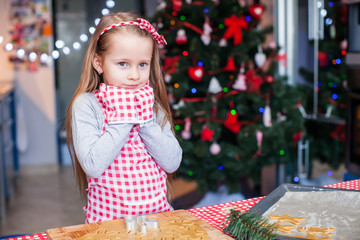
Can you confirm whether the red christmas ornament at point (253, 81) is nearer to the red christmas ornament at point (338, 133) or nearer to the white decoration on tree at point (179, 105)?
the white decoration on tree at point (179, 105)

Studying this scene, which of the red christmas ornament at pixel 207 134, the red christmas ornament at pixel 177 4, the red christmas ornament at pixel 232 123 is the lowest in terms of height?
the red christmas ornament at pixel 207 134

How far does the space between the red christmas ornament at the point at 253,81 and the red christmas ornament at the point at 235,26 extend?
210 millimetres

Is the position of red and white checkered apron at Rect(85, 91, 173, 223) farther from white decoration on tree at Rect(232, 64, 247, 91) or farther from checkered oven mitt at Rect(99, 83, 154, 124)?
white decoration on tree at Rect(232, 64, 247, 91)

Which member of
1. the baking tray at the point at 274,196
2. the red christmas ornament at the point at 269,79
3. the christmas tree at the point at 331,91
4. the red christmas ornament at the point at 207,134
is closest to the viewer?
the baking tray at the point at 274,196

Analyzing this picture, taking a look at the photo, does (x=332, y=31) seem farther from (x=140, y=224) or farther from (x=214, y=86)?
(x=140, y=224)

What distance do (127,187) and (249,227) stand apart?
1.28 ft

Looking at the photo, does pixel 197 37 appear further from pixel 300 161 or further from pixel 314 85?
pixel 300 161

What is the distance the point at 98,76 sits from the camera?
1.30 m

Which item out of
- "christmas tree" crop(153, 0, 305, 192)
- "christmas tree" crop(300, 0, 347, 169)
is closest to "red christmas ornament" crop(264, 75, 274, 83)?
"christmas tree" crop(153, 0, 305, 192)

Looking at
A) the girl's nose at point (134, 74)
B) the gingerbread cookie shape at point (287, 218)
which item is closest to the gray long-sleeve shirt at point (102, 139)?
the girl's nose at point (134, 74)

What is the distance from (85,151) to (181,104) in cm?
183

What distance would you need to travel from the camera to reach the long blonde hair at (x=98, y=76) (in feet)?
3.90

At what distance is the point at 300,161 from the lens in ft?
11.0

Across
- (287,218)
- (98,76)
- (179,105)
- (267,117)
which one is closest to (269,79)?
(267,117)
